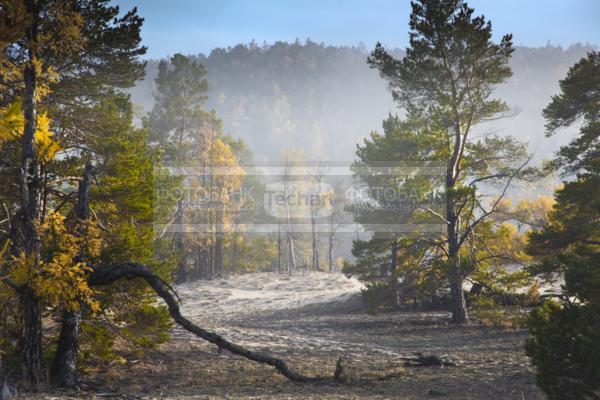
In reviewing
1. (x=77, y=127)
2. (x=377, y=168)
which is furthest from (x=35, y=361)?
(x=377, y=168)

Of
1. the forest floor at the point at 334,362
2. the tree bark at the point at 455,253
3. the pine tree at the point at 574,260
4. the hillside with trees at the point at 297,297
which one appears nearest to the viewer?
the pine tree at the point at 574,260

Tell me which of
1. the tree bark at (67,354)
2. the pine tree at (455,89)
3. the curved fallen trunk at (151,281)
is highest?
the pine tree at (455,89)

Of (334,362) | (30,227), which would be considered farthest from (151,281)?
(334,362)

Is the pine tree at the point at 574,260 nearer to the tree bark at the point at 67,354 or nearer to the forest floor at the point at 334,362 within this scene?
the forest floor at the point at 334,362

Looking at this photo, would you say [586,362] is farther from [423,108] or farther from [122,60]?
[423,108]

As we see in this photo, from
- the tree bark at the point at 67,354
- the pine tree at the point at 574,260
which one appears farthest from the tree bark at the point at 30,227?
the pine tree at the point at 574,260

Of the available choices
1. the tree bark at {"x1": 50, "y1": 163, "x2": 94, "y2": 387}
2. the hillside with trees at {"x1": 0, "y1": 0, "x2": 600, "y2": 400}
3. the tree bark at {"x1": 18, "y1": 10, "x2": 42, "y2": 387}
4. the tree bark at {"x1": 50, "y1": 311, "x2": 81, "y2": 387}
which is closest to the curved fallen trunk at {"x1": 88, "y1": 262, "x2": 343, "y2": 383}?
the hillside with trees at {"x1": 0, "y1": 0, "x2": 600, "y2": 400}

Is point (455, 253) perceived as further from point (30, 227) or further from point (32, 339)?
point (30, 227)

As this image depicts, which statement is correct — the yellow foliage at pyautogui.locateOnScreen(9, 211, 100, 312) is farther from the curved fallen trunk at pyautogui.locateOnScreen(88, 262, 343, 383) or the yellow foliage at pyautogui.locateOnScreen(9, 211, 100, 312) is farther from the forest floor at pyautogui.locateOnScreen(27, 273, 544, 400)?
the forest floor at pyautogui.locateOnScreen(27, 273, 544, 400)

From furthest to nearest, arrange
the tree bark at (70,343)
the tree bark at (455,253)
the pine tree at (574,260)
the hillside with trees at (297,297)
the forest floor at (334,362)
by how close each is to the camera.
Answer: the tree bark at (455,253) < the forest floor at (334,362) < the tree bark at (70,343) < the hillside with trees at (297,297) < the pine tree at (574,260)

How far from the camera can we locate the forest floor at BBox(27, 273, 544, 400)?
9398 mm

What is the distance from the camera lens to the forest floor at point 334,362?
9398 mm

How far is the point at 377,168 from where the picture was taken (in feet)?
90.5

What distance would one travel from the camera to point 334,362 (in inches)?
521
